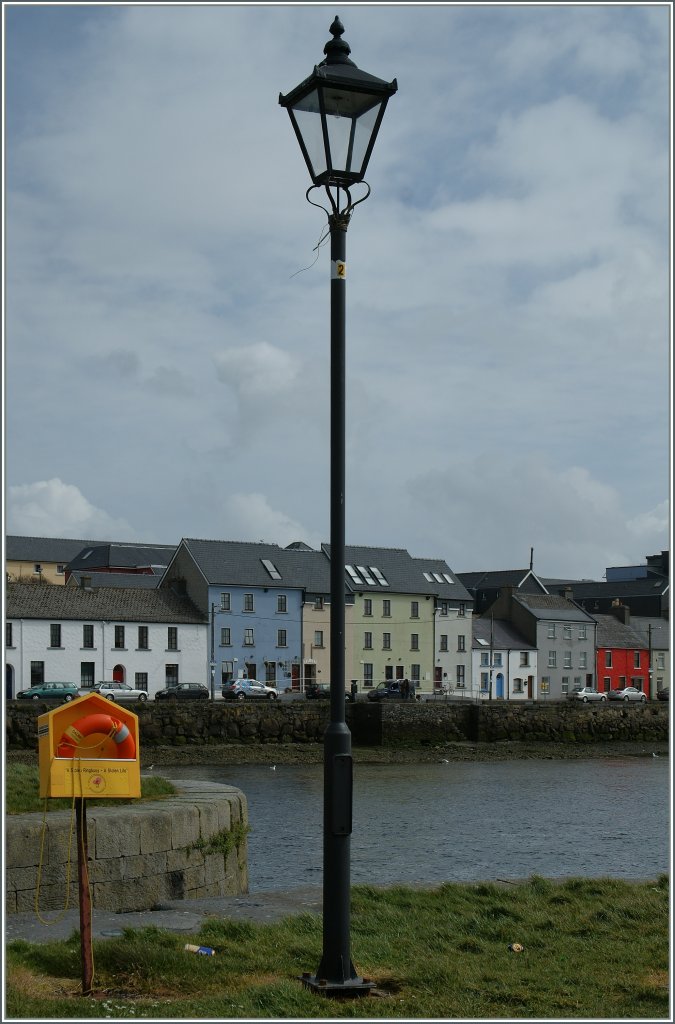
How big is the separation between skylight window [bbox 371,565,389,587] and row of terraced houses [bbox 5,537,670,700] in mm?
93

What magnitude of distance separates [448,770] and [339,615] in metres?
41.2

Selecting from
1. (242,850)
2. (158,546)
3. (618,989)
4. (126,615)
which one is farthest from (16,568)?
(618,989)

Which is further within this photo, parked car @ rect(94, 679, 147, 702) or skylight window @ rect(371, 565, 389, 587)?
skylight window @ rect(371, 565, 389, 587)

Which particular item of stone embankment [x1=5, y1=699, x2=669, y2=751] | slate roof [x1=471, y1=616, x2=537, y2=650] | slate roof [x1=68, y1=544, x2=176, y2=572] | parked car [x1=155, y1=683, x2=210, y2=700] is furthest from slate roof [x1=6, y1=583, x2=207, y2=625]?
slate roof [x1=68, y1=544, x2=176, y2=572]

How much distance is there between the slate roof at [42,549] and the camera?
382 feet

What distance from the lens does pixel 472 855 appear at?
22969 mm

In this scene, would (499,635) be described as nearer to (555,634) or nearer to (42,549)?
(555,634)

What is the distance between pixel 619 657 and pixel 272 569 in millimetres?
32129

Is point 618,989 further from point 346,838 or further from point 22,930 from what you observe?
point 22,930

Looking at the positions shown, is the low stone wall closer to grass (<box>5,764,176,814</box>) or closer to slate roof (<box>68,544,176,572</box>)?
grass (<box>5,764,176,814</box>)

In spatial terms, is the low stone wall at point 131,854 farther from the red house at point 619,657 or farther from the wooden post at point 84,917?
the red house at point 619,657

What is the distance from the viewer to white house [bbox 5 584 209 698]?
65312 mm

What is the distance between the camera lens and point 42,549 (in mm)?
119062

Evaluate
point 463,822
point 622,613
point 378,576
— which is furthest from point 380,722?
point 622,613
